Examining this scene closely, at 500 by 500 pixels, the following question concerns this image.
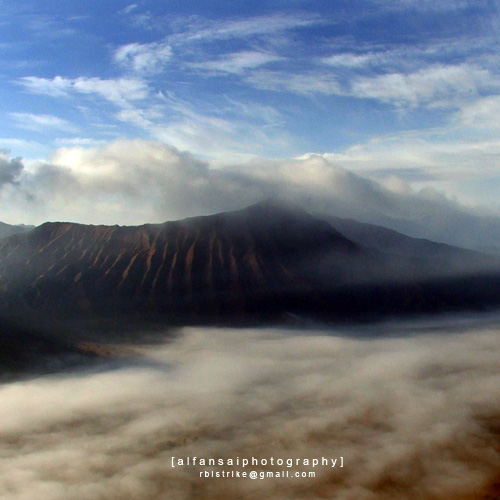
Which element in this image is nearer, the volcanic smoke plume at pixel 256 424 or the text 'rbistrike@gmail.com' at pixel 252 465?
the volcanic smoke plume at pixel 256 424

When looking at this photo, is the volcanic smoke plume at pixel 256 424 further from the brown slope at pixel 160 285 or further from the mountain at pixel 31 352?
the brown slope at pixel 160 285

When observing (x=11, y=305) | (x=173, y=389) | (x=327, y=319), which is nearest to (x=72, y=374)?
(x=173, y=389)

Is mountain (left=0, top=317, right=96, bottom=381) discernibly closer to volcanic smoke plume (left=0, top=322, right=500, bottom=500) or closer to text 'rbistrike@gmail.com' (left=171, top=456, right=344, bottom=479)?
volcanic smoke plume (left=0, top=322, right=500, bottom=500)

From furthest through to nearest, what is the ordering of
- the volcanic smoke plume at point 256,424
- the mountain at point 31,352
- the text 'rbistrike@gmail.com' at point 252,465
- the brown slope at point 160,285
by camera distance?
the brown slope at point 160,285, the mountain at point 31,352, the text 'rbistrike@gmail.com' at point 252,465, the volcanic smoke plume at point 256,424

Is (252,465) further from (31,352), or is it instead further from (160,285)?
(160,285)

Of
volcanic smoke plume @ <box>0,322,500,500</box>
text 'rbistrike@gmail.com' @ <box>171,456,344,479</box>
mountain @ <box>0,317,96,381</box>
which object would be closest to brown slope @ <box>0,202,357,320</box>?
volcanic smoke plume @ <box>0,322,500,500</box>

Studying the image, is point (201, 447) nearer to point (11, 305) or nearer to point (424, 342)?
point (424, 342)

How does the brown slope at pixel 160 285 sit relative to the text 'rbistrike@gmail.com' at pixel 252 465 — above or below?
above

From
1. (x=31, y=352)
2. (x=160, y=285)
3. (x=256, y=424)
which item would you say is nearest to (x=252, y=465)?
(x=256, y=424)

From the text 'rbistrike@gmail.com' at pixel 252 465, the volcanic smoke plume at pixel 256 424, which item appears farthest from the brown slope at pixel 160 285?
the text 'rbistrike@gmail.com' at pixel 252 465
